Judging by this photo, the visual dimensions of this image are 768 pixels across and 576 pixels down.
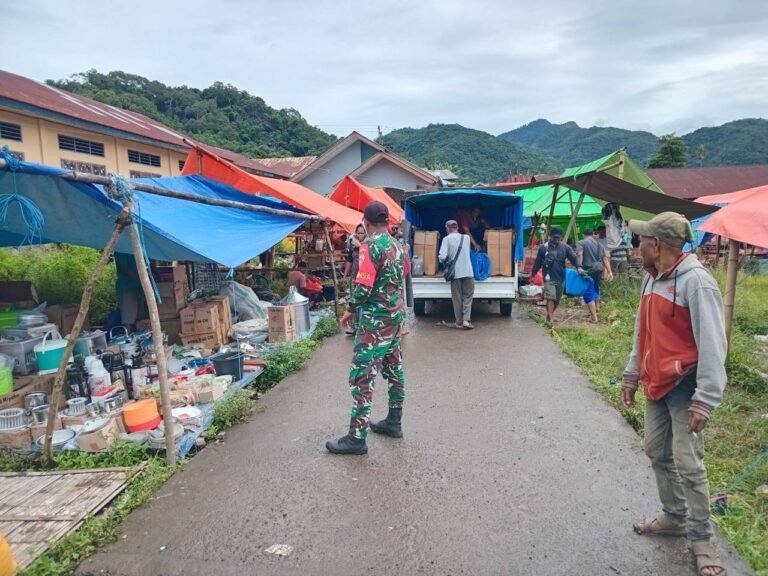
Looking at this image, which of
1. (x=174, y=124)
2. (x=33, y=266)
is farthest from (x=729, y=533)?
(x=174, y=124)

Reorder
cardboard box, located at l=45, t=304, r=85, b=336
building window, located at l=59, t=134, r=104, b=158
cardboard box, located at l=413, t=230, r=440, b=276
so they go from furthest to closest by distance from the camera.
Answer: building window, located at l=59, t=134, r=104, b=158 < cardboard box, located at l=413, t=230, r=440, b=276 < cardboard box, located at l=45, t=304, r=85, b=336

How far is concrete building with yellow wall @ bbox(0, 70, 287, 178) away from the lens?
1511 cm

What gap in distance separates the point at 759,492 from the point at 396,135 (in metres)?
61.4

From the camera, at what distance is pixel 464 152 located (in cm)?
5525

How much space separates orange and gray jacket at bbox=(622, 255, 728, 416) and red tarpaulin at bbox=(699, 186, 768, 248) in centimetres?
236

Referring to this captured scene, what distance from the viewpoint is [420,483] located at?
3629 millimetres

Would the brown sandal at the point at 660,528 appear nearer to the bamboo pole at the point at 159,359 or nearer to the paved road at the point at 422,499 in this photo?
the paved road at the point at 422,499

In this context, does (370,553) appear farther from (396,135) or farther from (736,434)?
(396,135)

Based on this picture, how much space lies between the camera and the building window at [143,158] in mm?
20094

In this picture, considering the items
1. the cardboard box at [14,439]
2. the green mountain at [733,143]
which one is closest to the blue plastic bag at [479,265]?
the cardboard box at [14,439]

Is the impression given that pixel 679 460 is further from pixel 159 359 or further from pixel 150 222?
pixel 150 222

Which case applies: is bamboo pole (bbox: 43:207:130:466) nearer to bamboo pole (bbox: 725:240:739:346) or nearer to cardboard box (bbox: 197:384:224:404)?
cardboard box (bbox: 197:384:224:404)

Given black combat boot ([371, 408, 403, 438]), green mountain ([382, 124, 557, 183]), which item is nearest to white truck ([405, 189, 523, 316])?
black combat boot ([371, 408, 403, 438])

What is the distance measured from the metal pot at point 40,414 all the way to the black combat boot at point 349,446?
8.89ft
